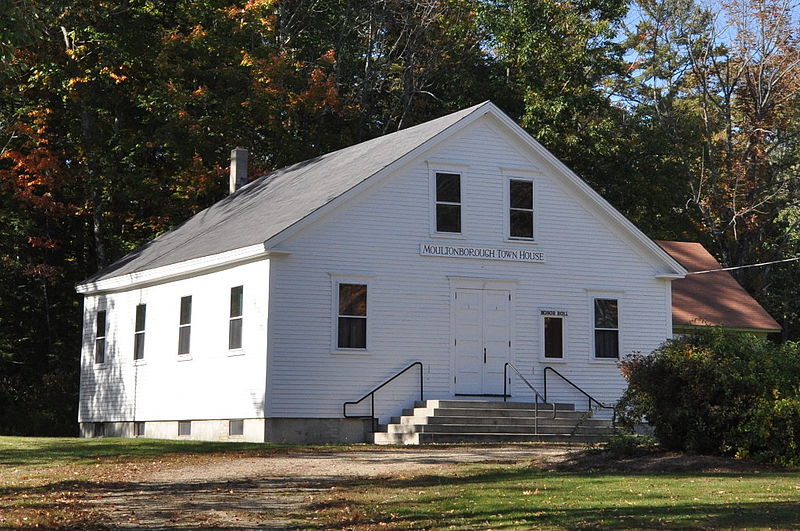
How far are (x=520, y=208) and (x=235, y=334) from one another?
7628 millimetres

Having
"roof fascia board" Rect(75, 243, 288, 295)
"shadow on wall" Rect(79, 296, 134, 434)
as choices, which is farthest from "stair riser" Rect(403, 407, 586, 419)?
"shadow on wall" Rect(79, 296, 134, 434)

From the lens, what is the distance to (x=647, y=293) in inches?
1175

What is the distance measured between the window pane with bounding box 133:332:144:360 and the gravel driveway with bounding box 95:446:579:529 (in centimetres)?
1116

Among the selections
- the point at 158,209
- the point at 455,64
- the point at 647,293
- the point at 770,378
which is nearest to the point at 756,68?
the point at 455,64

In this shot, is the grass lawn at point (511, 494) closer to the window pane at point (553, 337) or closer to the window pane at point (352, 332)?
the window pane at point (352, 332)

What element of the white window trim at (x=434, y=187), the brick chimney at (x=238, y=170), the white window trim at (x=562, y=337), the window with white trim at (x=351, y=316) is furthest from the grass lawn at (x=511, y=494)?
the brick chimney at (x=238, y=170)

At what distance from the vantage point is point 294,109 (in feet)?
129

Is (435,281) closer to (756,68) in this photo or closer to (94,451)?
(94,451)

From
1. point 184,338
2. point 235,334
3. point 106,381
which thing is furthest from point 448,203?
point 106,381

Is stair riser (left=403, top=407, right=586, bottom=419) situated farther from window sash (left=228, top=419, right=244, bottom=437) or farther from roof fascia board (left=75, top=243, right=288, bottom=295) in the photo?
roof fascia board (left=75, top=243, right=288, bottom=295)

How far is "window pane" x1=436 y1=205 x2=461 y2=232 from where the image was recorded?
90.6 feet

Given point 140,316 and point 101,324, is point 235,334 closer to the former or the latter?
point 140,316

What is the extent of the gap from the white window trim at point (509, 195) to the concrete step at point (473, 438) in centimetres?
511

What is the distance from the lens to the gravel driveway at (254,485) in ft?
41.3
